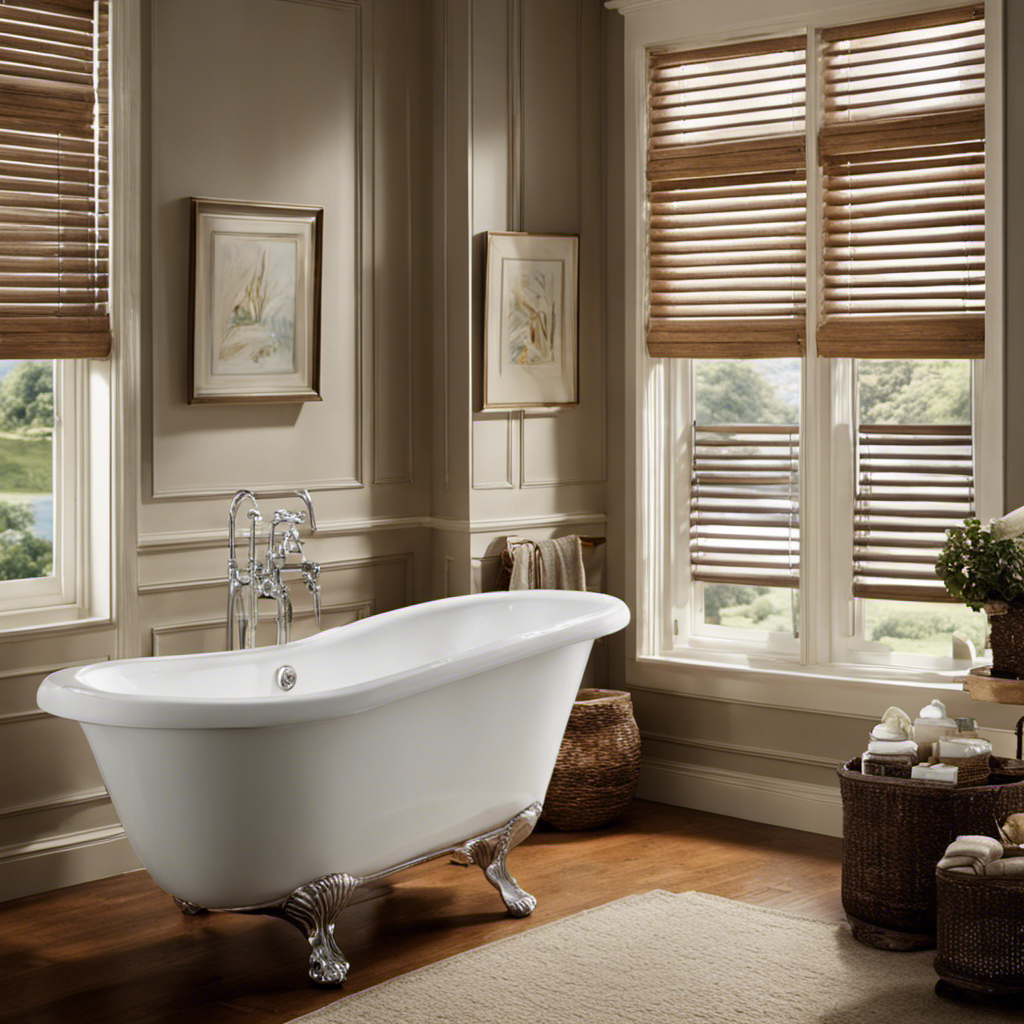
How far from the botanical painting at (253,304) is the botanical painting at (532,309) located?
2.40ft

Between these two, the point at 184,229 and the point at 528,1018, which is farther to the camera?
the point at 184,229

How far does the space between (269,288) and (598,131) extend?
1.37m

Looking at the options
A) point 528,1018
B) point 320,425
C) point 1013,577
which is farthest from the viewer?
point 320,425

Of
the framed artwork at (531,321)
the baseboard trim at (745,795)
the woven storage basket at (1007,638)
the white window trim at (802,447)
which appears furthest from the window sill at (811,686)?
the framed artwork at (531,321)

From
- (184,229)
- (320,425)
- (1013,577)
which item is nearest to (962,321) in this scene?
(1013,577)

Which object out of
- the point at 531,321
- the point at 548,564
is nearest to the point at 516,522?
the point at 548,564

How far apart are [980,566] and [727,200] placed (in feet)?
5.06

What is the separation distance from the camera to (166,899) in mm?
3615

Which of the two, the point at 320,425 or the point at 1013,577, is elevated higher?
the point at 320,425

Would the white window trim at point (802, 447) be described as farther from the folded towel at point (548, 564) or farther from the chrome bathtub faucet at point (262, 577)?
the chrome bathtub faucet at point (262, 577)

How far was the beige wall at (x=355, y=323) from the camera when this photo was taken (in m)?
3.79

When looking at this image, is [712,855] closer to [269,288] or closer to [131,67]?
[269,288]

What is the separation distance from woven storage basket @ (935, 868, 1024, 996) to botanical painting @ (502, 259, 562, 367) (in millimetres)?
2229

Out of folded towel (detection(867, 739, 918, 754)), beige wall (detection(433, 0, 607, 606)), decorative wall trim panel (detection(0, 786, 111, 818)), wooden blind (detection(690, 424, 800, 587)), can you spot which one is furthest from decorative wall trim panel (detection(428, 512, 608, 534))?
folded towel (detection(867, 739, 918, 754))
